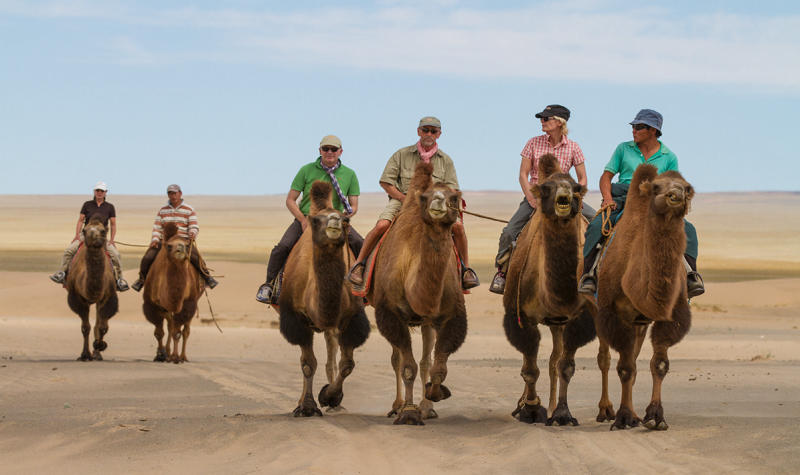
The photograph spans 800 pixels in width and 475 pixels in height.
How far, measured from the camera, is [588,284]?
1020 cm

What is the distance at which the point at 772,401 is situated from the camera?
12.9 m

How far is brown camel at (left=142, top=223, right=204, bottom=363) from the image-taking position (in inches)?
729

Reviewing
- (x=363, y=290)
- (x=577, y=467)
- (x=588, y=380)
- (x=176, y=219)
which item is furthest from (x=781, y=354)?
(x=577, y=467)

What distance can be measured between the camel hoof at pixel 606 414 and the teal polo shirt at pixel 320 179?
332cm

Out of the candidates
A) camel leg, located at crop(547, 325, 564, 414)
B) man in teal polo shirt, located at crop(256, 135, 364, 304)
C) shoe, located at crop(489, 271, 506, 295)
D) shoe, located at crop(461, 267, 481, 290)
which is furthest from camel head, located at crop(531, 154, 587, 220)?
man in teal polo shirt, located at crop(256, 135, 364, 304)

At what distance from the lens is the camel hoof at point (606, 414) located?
439 inches

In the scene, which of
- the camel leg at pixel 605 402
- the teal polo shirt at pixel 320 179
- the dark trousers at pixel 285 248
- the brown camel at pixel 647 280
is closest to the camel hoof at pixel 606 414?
the camel leg at pixel 605 402

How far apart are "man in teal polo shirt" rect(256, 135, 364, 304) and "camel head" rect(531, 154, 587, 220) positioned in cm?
293

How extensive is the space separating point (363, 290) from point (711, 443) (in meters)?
3.67

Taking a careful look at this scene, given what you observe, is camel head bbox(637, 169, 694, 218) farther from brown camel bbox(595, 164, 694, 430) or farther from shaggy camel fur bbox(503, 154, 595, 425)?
shaggy camel fur bbox(503, 154, 595, 425)

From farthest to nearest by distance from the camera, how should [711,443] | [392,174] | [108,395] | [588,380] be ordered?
1. [588,380]
2. [108,395]
3. [392,174]
4. [711,443]

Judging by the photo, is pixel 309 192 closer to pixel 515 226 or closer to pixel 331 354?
pixel 331 354

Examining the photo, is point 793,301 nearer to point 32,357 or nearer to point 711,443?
point 32,357

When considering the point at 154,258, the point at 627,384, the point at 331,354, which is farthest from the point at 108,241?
the point at 627,384
